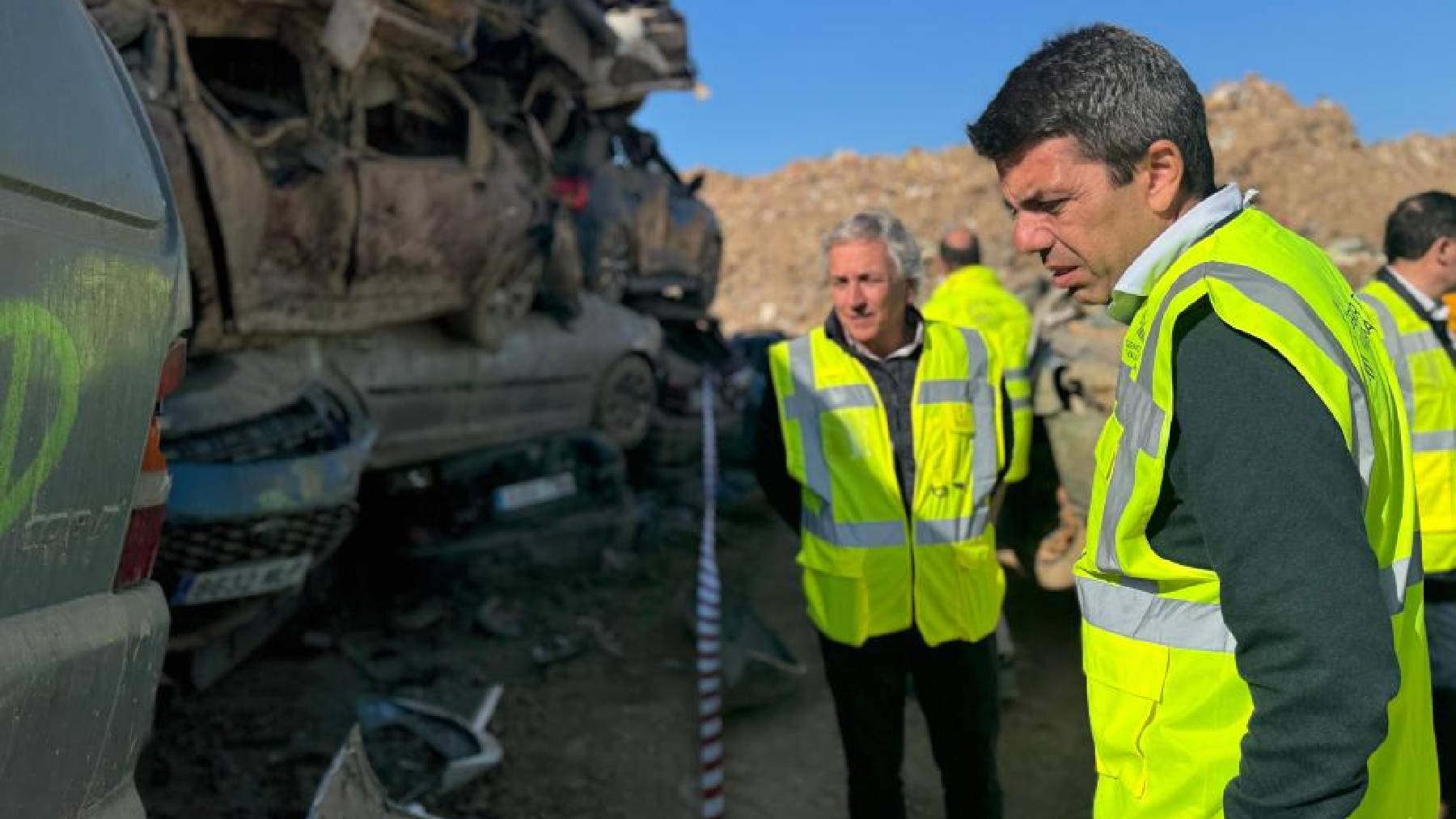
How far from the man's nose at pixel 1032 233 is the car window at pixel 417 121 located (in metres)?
4.44

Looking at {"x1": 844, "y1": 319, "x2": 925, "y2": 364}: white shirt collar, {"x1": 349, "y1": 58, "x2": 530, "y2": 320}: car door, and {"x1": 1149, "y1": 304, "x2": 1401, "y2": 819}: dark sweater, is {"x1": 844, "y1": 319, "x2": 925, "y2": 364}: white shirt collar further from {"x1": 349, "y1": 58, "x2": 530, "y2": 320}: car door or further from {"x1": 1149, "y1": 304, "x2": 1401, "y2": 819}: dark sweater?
{"x1": 349, "y1": 58, "x2": 530, "y2": 320}: car door

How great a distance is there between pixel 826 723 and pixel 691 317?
559 centimetres

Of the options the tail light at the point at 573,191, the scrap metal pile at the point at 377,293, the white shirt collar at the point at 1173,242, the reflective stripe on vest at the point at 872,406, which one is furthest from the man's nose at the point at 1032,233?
the tail light at the point at 573,191

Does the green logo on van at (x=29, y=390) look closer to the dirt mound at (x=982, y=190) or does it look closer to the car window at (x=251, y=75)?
the car window at (x=251, y=75)

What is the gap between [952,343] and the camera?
2.98 meters

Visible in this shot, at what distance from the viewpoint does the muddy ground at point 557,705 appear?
386 cm

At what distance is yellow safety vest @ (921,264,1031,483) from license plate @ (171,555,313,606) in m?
2.60

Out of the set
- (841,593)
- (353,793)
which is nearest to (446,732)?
(353,793)

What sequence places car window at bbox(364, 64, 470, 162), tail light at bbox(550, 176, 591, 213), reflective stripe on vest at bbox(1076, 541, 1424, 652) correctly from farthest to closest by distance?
tail light at bbox(550, 176, 591, 213), car window at bbox(364, 64, 470, 162), reflective stripe on vest at bbox(1076, 541, 1424, 652)

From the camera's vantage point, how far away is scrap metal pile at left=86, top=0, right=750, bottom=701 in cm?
391

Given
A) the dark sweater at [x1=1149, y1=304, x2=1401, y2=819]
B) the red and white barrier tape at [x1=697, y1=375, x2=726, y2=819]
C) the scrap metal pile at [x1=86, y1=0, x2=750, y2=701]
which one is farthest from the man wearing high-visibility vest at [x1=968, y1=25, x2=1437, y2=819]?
the red and white barrier tape at [x1=697, y1=375, x2=726, y2=819]

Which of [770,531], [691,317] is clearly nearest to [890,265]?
[770,531]

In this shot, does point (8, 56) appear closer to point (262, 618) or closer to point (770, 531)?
point (262, 618)

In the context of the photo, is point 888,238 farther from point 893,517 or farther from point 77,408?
point 77,408
